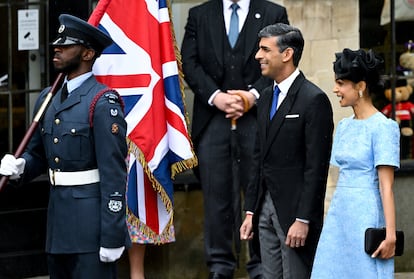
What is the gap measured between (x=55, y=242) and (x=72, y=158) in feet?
1.51

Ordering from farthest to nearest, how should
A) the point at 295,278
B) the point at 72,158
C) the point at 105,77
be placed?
the point at 105,77
the point at 295,278
the point at 72,158

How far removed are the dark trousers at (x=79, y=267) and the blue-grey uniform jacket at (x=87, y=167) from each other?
0.05 m

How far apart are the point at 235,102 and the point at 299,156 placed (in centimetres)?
139

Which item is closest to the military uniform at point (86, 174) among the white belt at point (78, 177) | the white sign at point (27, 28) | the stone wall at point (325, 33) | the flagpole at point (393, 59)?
the white belt at point (78, 177)

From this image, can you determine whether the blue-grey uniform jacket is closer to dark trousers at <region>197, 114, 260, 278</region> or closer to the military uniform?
the military uniform

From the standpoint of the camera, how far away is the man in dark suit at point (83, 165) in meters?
6.19

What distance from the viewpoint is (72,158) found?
629 centimetres

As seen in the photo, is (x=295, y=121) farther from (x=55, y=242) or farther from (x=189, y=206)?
(x=189, y=206)

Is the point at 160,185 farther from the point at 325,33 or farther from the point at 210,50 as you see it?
the point at 325,33

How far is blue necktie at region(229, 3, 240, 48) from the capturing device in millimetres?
8492

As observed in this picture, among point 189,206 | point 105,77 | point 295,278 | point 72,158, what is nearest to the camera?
point 72,158

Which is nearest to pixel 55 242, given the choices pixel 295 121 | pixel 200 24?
pixel 295 121

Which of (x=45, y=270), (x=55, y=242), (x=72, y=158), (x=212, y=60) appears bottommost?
(x=45, y=270)

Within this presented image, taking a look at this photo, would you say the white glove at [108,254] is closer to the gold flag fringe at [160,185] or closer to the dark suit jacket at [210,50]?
the gold flag fringe at [160,185]
